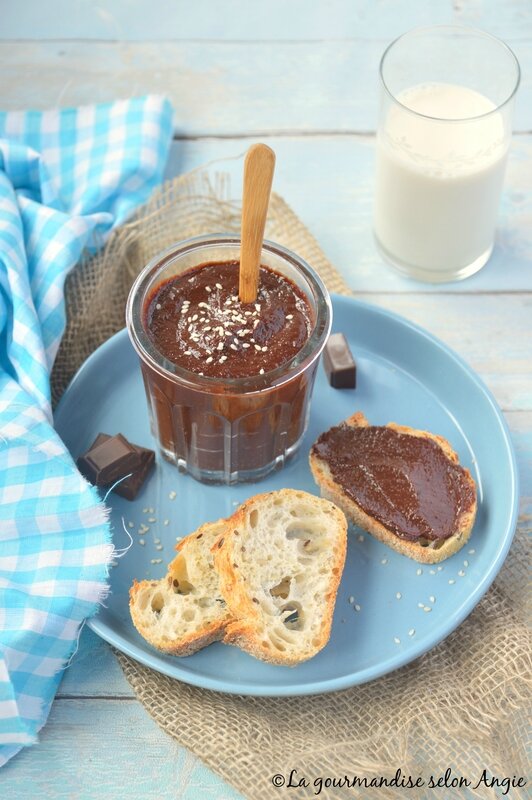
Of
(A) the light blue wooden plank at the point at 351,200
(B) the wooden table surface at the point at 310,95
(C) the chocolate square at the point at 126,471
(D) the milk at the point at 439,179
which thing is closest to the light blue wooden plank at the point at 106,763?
(C) the chocolate square at the point at 126,471

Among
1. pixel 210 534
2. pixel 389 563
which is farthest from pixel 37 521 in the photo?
pixel 389 563

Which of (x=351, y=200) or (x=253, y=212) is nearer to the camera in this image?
(x=253, y=212)

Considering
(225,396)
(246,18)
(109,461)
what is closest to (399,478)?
(225,396)

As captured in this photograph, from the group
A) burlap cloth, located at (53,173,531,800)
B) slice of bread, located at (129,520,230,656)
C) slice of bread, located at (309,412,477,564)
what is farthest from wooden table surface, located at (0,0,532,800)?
slice of bread, located at (129,520,230,656)

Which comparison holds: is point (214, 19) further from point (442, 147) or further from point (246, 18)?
point (442, 147)

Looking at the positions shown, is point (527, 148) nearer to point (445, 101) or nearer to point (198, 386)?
point (445, 101)

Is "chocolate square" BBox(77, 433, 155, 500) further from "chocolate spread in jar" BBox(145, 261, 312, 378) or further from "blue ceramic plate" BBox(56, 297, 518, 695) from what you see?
"chocolate spread in jar" BBox(145, 261, 312, 378)
